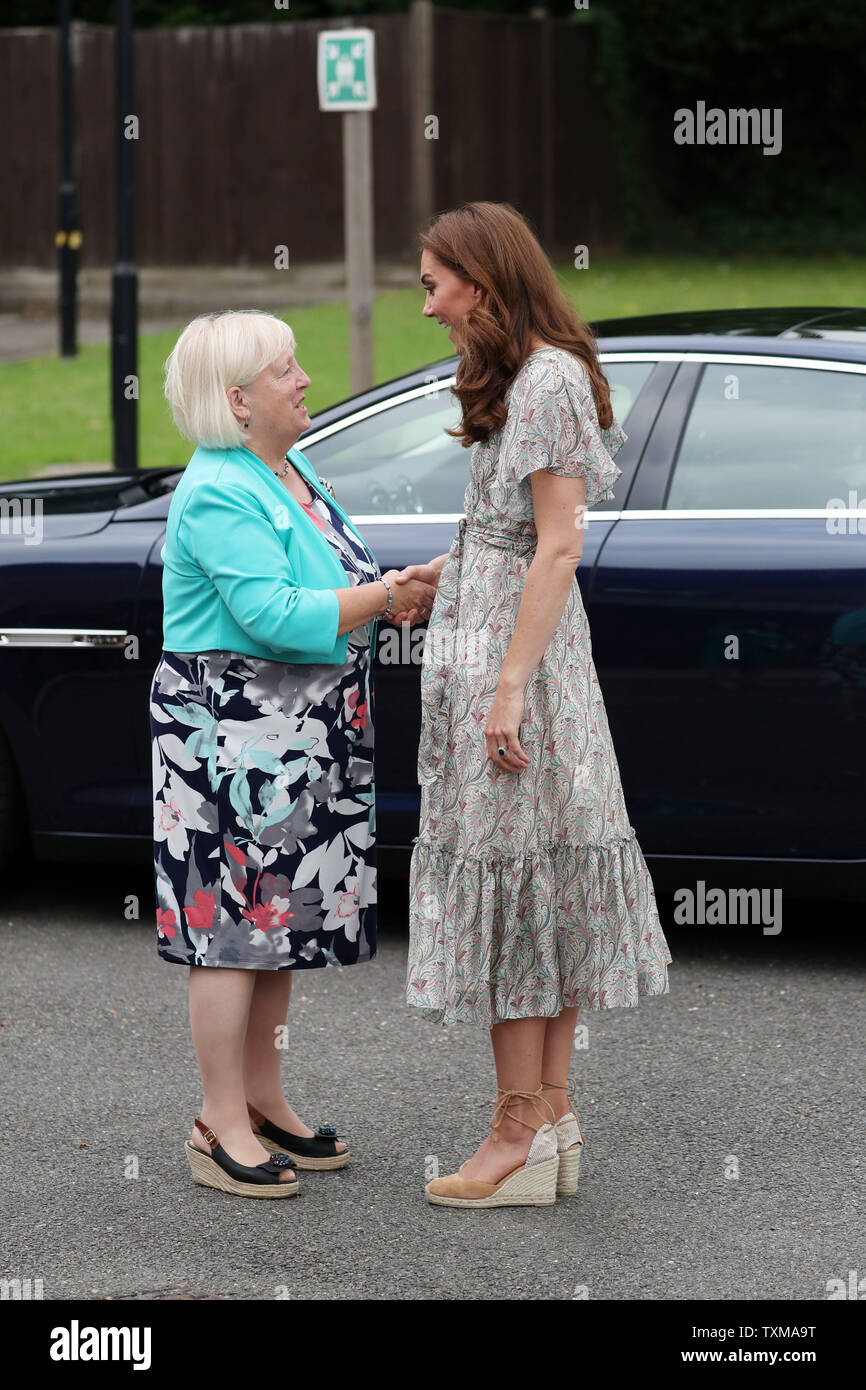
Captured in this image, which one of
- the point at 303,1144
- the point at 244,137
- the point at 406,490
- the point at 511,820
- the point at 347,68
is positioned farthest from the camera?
the point at 244,137

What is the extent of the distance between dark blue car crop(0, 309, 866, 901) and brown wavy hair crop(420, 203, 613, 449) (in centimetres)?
131

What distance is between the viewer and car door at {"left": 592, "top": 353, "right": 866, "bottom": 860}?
439 cm

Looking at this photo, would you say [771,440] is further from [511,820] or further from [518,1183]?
[518,1183]

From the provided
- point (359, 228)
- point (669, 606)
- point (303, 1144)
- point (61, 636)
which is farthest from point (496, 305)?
point (359, 228)

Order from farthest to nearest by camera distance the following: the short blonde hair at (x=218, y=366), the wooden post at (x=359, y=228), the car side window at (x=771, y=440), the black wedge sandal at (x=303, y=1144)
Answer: the wooden post at (x=359, y=228)
the car side window at (x=771, y=440)
the black wedge sandal at (x=303, y=1144)
the short blonde hair at (x=218, y=366)

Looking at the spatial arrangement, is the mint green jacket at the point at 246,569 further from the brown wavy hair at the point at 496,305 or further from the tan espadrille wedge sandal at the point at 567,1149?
the tan espadrille wedge sandal at the point at 567,1149

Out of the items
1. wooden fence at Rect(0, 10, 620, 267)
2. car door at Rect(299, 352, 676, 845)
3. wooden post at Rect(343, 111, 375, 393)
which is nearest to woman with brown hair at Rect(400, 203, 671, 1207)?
car door at Rect(299, 352, 676, 845)

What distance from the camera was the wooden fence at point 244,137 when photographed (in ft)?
65.3

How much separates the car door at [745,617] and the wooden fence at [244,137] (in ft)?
51.6

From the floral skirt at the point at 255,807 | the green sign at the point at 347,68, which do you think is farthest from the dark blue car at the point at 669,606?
the green sign at the point at 347,68

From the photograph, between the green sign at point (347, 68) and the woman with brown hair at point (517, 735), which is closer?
the woman with brown hair at point (517, 735)

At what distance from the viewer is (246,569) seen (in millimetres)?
3250

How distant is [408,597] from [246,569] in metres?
0.34
